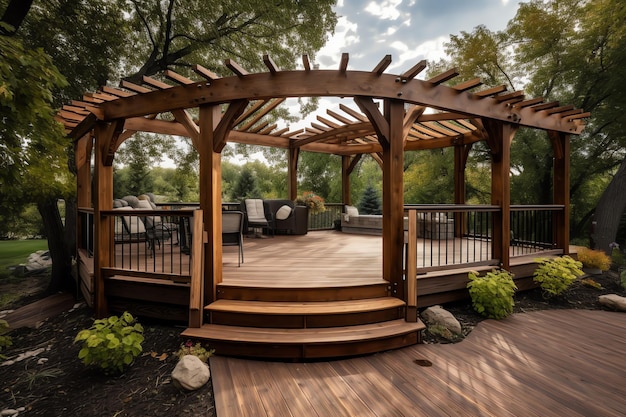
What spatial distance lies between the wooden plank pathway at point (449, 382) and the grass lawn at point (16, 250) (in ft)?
46.8

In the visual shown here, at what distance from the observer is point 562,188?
5.75 metres

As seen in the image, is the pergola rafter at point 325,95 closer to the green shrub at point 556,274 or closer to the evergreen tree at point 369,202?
the green shrub at point 556,274

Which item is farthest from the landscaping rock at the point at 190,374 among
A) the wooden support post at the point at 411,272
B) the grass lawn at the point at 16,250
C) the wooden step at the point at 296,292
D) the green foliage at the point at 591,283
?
the grass lawn at the point at 16,250

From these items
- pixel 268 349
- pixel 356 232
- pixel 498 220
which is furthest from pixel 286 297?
pixel 356 232

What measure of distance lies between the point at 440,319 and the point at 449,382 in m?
1.14

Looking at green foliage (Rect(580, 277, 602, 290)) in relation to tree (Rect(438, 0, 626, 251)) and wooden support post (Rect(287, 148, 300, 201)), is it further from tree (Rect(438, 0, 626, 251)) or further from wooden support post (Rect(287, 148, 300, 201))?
wooden support post (Rect(287, 148, 300, 201))

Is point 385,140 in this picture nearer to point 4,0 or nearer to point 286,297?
A: point 286,297

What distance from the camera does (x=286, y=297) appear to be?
3264 mm

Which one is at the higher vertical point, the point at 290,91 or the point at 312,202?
the point at 290,91

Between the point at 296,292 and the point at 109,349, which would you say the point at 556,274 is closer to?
the point at 296,292

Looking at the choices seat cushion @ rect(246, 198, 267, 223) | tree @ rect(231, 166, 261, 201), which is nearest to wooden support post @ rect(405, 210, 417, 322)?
seat cushion @ rect(246, 198, 267, 223)

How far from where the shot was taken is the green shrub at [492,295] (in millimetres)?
3775

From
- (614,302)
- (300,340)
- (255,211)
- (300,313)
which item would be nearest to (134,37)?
(255,211)

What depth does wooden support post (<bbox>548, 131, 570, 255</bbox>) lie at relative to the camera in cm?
561
